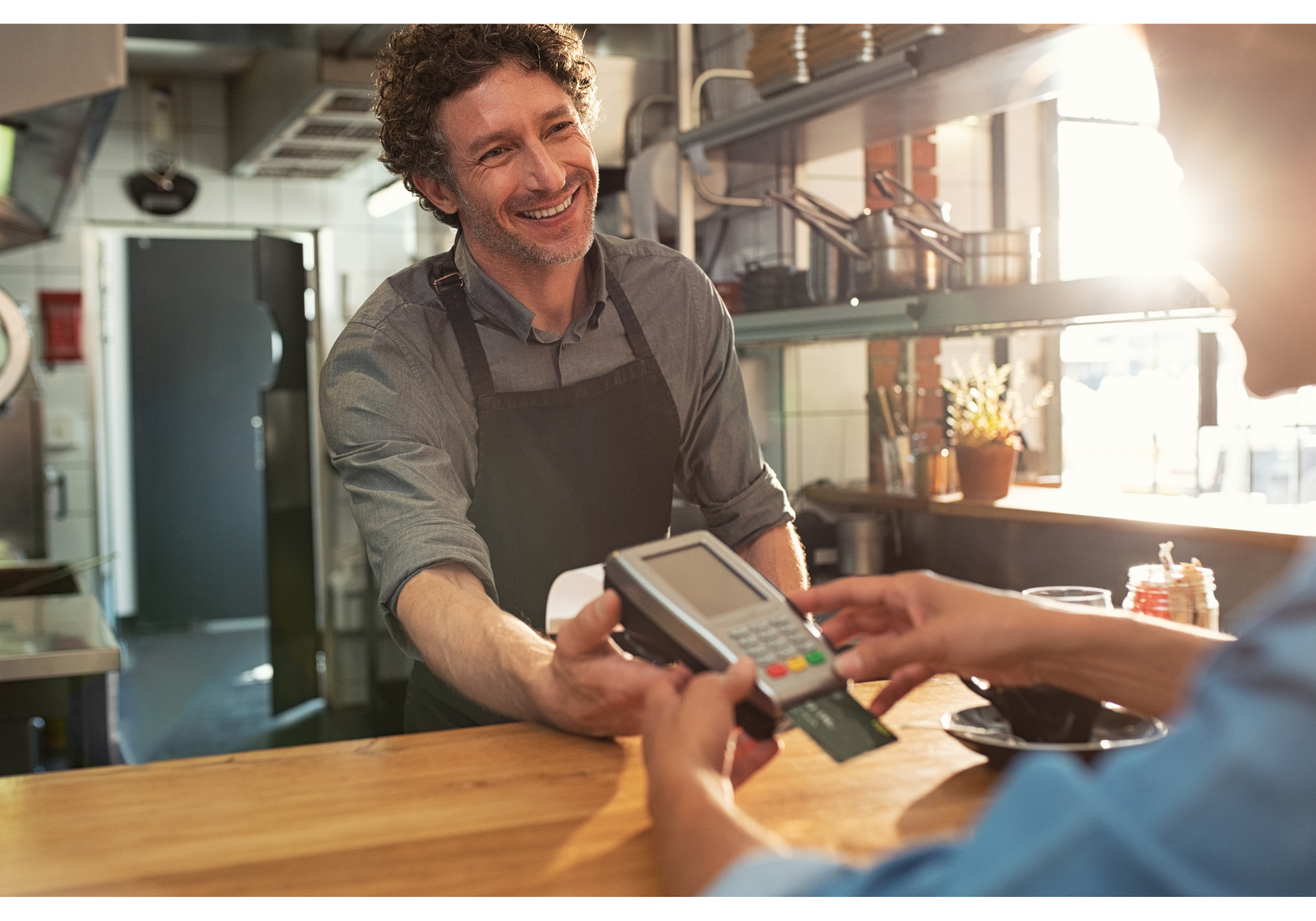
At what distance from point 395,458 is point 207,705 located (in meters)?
3.78

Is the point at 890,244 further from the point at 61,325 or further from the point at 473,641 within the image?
the point at 61,325

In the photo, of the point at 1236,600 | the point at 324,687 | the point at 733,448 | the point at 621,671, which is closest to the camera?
the point at 621,671

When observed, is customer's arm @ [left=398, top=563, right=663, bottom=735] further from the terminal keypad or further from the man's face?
the man's face

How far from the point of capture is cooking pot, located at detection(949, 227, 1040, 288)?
7.25 ft

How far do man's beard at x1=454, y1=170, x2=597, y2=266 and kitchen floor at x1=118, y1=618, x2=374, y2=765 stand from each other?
2.32 m

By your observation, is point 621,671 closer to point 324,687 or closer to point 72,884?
point 72,884

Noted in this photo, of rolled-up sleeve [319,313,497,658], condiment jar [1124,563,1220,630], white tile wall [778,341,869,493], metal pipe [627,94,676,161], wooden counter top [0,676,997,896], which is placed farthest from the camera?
metal pipe [627,94,676,161]

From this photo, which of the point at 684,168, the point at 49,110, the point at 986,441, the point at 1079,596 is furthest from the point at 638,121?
the point at 1079,596

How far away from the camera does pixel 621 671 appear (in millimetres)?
928

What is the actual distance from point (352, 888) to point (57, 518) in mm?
5402

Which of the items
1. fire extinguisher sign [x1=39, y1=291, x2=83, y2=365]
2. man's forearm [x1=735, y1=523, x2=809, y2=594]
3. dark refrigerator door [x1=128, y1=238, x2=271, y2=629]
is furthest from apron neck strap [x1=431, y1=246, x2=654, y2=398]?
dark refrigerator door [x1=128, y1=238, x2=271, y2=629]

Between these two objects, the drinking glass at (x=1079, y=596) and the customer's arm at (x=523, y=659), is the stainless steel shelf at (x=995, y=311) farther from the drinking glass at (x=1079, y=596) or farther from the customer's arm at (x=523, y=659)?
the customer's arm at (x=523, y=659)

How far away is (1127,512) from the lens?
226 cm
